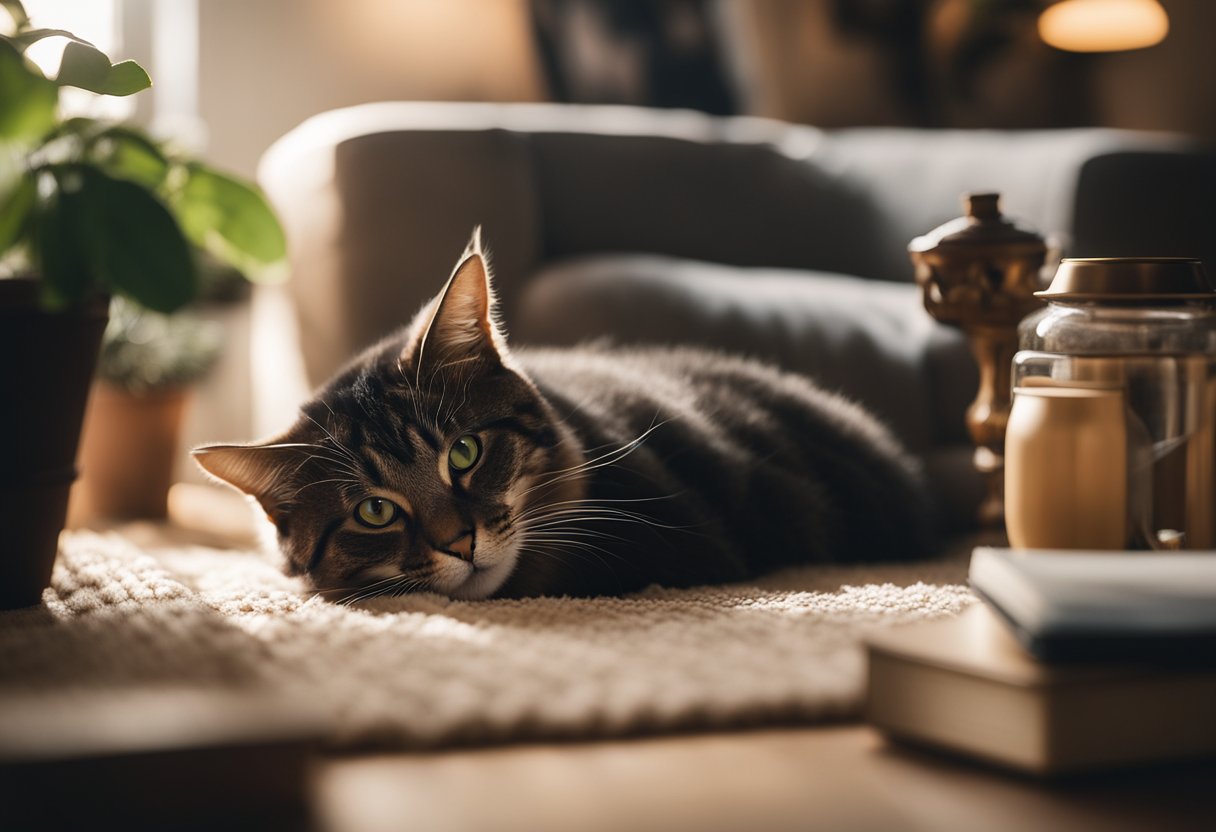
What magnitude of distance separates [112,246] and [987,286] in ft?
3.13

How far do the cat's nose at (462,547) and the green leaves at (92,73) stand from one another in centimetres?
50

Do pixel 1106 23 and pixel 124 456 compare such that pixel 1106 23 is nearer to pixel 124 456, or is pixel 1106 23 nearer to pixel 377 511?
pixel 377 511

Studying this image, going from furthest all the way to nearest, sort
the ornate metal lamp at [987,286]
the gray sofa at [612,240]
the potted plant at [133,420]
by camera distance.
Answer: the potted plant at [133,420] < the gray sofa at [612,240] < the ornate metal lamp at [987,286]

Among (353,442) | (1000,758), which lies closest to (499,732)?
(1000,758)

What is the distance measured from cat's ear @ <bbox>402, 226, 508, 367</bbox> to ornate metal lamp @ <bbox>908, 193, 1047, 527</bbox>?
0.55 metres

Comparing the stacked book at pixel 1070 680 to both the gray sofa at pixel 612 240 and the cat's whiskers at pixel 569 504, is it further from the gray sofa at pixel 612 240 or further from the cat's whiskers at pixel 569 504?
the gray sofa at pixel 612 240

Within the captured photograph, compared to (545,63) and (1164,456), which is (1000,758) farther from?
(545,63)

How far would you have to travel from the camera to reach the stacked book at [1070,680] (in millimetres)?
623

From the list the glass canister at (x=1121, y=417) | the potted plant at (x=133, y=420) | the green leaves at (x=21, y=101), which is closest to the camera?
the green leaves at (x=21, y=101)

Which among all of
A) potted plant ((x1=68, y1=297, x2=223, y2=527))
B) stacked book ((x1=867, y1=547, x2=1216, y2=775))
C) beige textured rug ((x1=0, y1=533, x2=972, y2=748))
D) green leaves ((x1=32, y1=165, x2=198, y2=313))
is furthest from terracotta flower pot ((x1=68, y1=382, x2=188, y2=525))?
stacked book ((x1=867, y1=547, x2=1216, y2=775))

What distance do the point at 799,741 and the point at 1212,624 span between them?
25cm

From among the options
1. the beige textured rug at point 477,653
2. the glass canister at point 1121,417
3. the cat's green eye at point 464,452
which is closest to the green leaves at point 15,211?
the beige textured rug at point 477,653

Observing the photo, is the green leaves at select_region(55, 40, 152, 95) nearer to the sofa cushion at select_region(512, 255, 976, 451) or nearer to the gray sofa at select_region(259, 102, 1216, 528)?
the gray sofa at select_region(259, 102, 1216, 528)

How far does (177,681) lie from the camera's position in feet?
2.37
